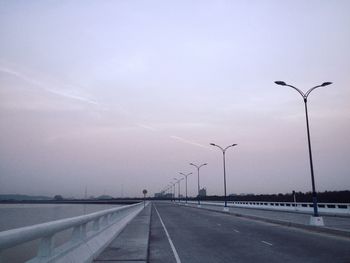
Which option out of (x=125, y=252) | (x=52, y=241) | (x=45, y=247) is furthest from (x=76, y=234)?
(x=125, y=252)

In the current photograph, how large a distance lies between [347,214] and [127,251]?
33.6 m

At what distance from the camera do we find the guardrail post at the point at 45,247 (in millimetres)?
6937

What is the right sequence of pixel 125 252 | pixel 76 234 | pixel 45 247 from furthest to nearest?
1. pixel 125 252
2. pixel 76 234
3. pixel 45 247

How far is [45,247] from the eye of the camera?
7.05 meters

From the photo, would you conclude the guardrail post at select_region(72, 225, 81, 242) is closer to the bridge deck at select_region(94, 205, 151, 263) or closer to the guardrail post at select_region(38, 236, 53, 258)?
the bridge deck at select_region(94, 205, 151, 263)

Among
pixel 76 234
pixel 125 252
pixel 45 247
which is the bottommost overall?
pixel 125 252

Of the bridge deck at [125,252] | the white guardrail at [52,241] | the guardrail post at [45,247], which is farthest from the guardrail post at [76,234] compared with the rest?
the guardrail post at [45,247]

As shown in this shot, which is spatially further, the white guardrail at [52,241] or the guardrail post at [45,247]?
the guardrail post at [45,247]

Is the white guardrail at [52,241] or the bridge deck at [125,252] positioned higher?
the white guardrail at [52,241]

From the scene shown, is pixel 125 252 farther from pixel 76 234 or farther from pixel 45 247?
pixel 45 247

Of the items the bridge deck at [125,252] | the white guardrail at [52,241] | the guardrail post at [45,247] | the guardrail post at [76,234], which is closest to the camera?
the white guardrail at [52,241]

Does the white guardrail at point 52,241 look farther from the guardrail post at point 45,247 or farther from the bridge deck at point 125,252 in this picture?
the bridge deck at point 125,252

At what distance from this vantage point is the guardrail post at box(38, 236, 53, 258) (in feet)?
22.8

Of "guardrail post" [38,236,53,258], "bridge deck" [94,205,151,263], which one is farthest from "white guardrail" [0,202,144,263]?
"bridge deck" [94,205,151,263]
